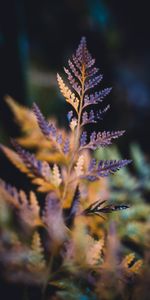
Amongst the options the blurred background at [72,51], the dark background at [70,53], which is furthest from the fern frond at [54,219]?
the blurred background at [72,51]

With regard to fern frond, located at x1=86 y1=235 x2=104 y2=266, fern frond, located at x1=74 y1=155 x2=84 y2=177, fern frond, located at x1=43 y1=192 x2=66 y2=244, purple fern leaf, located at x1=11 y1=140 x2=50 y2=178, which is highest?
purple fern leaf, located at x1=11 y1=140 x2=50 y2=178

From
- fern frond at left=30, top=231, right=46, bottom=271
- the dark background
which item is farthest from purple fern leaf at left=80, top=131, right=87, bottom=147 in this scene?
the dark background

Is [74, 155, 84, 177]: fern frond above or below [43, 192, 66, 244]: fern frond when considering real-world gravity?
above

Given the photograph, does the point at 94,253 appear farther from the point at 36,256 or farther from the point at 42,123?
the point at 42,123

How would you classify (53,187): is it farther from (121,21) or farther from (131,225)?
(121,21)

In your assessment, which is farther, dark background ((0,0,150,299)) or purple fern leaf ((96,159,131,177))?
dark background ((0,0,150,299))

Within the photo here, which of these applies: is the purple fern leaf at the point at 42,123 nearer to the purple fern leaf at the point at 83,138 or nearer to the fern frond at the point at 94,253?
the purple fern leaf at the point at 83,138

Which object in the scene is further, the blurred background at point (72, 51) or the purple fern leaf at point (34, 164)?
the blurred background at point (72, 51)

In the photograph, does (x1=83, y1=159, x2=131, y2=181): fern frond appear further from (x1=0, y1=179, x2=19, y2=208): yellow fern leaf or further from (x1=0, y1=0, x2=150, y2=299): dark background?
(x1=0, y1=0, x2=150, y2=299): dark background

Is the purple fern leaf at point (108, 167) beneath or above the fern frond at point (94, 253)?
above

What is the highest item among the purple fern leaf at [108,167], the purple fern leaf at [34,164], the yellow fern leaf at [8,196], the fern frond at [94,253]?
the purple fern leaf at [34,164]

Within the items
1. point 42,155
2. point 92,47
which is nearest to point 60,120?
point 92,47

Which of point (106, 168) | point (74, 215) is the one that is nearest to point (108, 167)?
point (106, 168)
